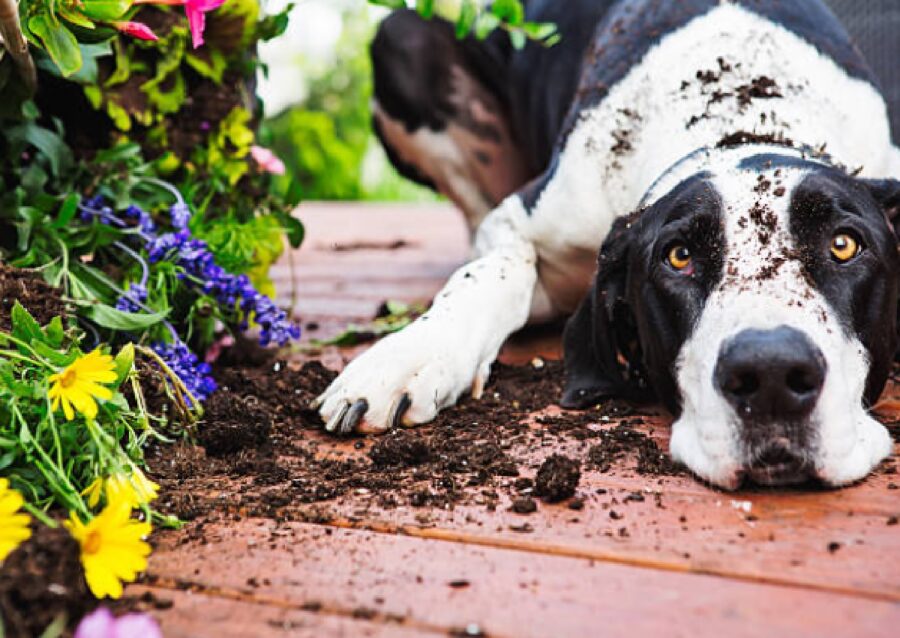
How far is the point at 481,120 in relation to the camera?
391 cm

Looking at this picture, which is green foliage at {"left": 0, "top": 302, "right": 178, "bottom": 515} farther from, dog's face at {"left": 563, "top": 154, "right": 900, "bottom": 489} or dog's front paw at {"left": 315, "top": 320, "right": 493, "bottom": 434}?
dog's face at {"left": 563, "top": 154, "right": 900, "bottom": 489}

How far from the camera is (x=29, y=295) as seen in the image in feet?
6.21

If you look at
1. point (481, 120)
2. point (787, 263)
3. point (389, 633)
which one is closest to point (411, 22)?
point (481, 120)

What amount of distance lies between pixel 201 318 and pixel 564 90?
4.92 ft

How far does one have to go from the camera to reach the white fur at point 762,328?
1.58 meters

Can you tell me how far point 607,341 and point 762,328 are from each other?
578 mm

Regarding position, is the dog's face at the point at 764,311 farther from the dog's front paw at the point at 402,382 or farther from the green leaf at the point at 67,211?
the green leaf at the point at 67,211

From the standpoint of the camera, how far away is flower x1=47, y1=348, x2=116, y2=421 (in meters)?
1.34

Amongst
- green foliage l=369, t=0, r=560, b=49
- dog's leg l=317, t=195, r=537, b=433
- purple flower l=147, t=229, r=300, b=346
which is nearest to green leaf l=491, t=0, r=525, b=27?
green foliage l=369, t=0, r=560, b=49

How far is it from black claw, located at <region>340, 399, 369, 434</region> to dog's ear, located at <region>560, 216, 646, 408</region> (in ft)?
1.42

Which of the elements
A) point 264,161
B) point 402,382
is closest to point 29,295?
point 402,382

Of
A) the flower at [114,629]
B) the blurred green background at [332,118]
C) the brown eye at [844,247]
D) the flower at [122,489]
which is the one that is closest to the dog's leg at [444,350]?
the flower at [122,489]

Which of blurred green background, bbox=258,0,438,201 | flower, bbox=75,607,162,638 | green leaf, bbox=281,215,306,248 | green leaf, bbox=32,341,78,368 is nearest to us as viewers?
flower, bbox=75,607,162,638

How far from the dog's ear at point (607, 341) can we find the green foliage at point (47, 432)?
3.21 ft
